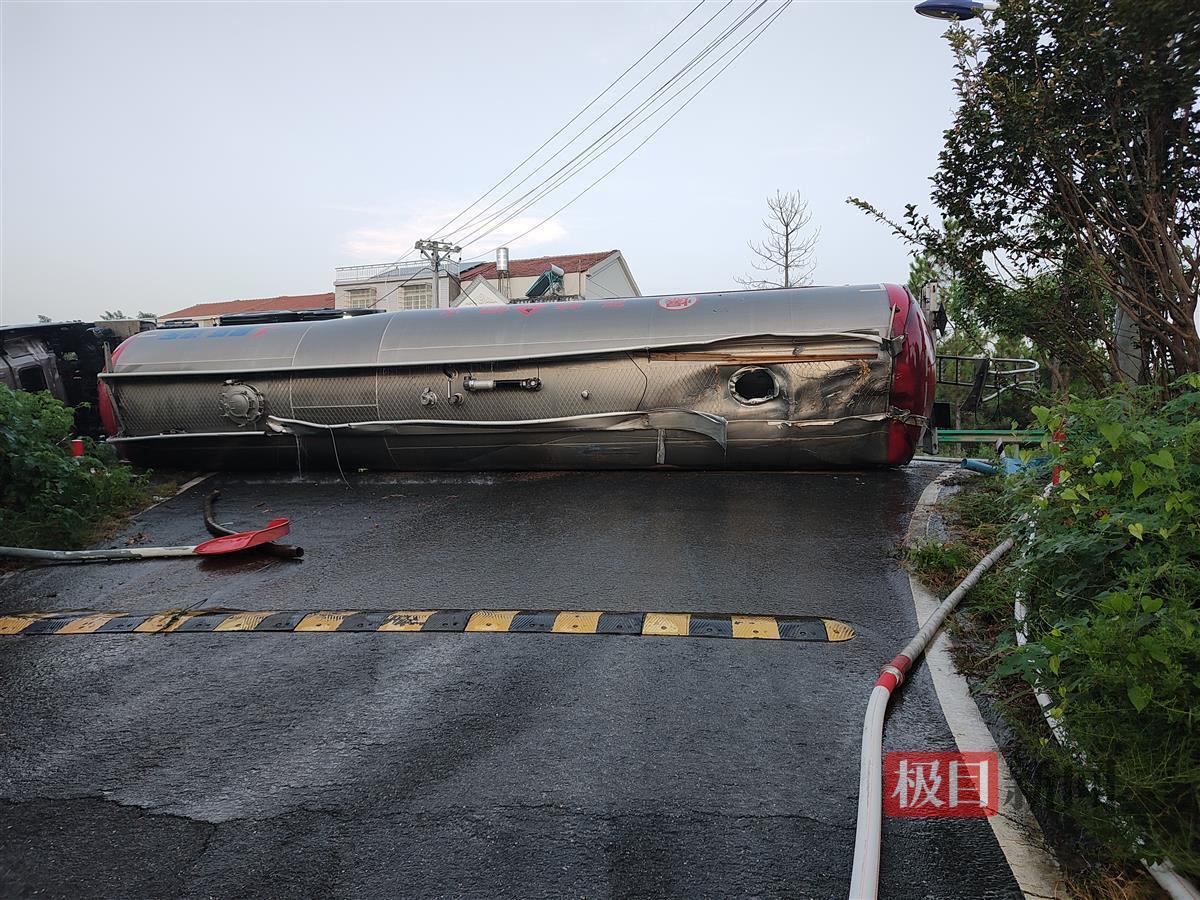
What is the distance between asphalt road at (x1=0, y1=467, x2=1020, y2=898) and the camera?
2846 mm

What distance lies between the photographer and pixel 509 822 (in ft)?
10.1

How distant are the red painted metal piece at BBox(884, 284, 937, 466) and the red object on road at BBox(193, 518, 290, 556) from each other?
6.30 meters

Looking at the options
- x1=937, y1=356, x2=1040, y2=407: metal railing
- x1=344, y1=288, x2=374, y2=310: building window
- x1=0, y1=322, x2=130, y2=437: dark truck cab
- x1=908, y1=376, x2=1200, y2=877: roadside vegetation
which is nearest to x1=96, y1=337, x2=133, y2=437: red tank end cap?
x1=0, y1=322, x2=130, y2=437: dark truck cab

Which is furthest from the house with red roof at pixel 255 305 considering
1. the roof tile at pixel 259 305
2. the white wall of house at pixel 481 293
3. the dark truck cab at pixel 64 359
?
the dark truck cab at pixel 64 359

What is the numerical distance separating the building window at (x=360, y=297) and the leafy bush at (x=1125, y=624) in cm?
5572

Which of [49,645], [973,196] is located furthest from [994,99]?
[49,645]

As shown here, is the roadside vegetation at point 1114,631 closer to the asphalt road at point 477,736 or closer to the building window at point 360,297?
the asphalt road at point 477,736

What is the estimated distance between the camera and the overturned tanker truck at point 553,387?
325 inches

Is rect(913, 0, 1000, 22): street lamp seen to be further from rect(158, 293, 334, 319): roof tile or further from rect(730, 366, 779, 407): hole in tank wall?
rect(158, 293, 334, 319): roof tile

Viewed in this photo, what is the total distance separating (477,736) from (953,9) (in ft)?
22.3

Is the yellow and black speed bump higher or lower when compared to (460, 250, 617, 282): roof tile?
lower

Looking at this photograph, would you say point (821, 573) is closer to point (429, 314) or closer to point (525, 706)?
point (525, 706)

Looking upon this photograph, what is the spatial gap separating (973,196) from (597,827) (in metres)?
6.41

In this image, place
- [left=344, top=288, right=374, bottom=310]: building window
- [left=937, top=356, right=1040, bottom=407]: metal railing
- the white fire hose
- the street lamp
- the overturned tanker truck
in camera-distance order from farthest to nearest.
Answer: [left=344, top=288, right=374, bottom=310]: building window, [left=937, top=356, right=1040, bottom=407]: metal railing, the overturned tanker truck, the street lamp, the white fire hose
